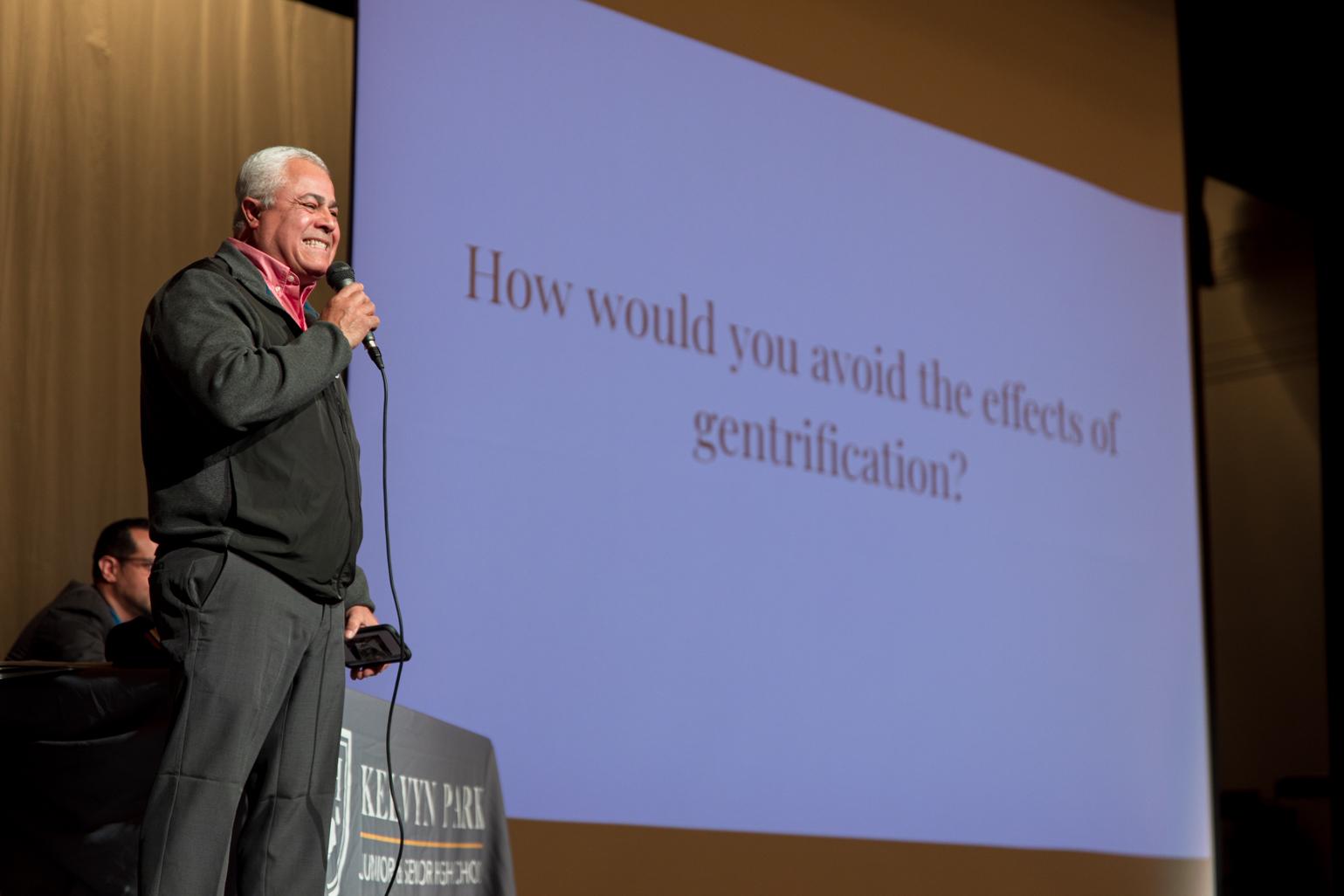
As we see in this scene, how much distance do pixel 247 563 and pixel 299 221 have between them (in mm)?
431

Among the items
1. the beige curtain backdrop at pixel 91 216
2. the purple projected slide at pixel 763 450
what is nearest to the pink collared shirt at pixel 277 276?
the purple projected slide at pixel 763 450

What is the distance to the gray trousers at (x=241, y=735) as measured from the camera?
1.69 metres

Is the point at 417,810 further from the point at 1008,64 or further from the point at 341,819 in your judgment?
the point at 1008,64

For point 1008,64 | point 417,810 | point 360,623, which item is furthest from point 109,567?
point 1008,64

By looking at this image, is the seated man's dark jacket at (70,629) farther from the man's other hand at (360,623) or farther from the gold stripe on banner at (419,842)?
the man's other hand at (360,623)

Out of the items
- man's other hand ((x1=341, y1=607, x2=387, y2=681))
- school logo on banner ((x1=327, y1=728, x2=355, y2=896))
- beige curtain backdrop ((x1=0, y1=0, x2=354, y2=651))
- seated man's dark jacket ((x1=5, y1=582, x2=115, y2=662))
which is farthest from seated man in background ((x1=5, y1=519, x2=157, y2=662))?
man's other hand ((x1=341, y1=607, x2=387, y2=681))

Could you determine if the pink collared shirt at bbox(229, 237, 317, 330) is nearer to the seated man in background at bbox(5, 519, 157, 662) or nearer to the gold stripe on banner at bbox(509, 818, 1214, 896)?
the seated man in background at bbox(5, 519, 157, 662)

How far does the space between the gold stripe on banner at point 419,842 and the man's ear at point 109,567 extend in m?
1.19

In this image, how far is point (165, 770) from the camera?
1692mm

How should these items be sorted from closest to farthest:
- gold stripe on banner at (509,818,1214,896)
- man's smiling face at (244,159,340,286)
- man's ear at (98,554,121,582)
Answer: man's smiling face at (244,159,340,286), man's ear at (98,554,121,582), gold stripe on banner at (509,818,1214,896)

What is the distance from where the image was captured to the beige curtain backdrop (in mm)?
3424

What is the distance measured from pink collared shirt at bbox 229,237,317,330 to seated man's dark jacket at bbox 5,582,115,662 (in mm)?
1478

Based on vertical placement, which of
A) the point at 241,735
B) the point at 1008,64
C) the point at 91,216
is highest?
the point at 1008,64

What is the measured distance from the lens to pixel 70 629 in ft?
10.5
